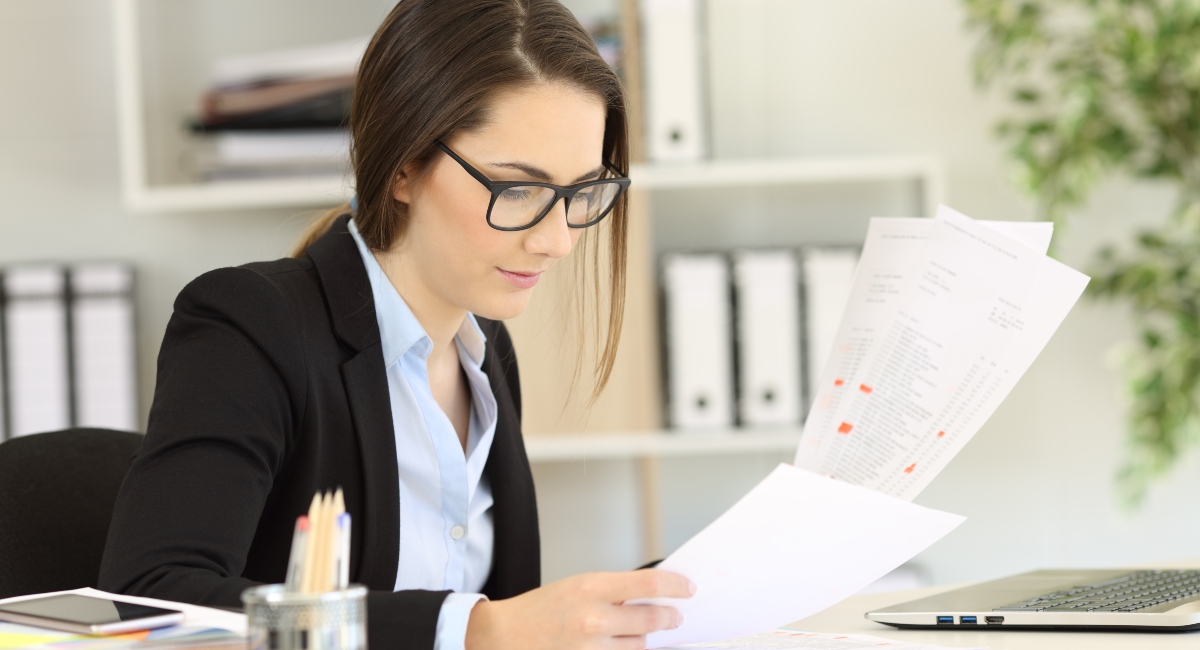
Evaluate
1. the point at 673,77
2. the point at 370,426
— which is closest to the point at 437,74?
the point at 370,426

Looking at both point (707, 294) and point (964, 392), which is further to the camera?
point (707, 294)

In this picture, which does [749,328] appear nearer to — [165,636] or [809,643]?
[809,643]

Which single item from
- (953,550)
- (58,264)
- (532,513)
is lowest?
(953,550)

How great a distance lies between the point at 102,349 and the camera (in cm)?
228

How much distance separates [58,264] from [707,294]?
4.44ft

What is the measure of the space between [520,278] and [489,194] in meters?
0.09

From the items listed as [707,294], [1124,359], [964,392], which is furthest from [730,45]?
[964,392]

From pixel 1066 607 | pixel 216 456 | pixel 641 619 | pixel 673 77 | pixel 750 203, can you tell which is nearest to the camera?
pixel 641 619

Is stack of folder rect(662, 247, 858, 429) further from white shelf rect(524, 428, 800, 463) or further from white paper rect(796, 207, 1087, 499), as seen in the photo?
white paper rect(796, 207, 1087, 499)

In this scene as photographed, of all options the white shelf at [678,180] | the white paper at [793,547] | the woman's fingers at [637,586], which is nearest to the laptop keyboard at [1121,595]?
the white paper at [793,547]

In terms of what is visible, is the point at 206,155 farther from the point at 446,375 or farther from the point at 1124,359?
the point at 1124,359

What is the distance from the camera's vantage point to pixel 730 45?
2.50 metres

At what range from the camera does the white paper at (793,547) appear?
2.49 feet

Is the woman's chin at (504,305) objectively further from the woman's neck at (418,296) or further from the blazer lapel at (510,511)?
the blazer lapel at (510,511)
